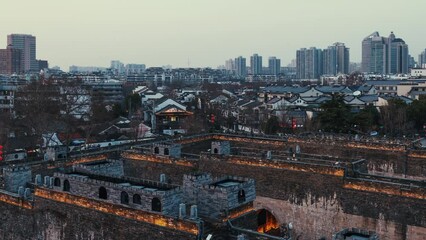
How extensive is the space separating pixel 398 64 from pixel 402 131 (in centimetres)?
13922

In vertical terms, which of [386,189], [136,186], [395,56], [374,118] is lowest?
[386,189]

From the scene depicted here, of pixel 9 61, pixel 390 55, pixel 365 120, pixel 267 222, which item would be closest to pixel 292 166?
pixel 267 222

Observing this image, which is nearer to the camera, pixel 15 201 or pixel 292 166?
pixel 15 201

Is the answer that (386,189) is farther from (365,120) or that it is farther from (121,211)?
(365,120)

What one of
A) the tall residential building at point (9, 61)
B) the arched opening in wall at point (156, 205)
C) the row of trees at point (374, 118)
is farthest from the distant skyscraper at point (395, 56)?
the arched opening in wall at point (156, 205)

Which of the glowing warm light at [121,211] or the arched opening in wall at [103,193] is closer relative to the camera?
the glowing warm light at [121,211]

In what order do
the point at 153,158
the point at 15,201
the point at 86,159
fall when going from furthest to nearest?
the point at 153,158
the point at 86,159
the point at 15,201

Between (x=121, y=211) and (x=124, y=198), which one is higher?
(x=124, y=198)

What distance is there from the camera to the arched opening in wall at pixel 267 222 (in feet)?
83.1

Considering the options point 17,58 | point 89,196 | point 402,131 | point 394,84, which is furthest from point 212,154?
point 17,58

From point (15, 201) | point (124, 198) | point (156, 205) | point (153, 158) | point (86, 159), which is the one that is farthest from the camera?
point (153, 158)

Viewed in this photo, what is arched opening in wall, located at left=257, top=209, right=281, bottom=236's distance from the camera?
83.1 ft

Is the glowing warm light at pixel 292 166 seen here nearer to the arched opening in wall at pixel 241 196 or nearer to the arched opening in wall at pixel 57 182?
the arched opening in wall at pixel 241 196

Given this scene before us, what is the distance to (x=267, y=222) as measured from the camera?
85.0 feet
